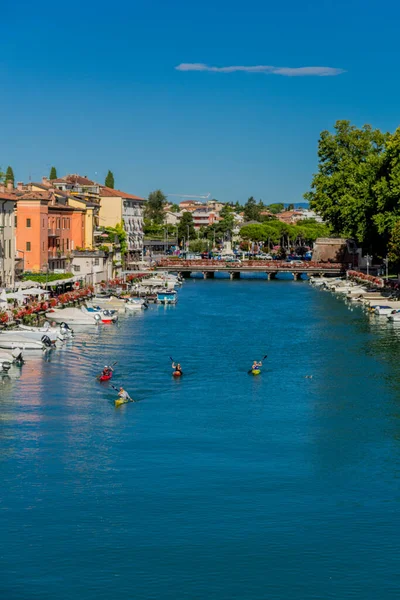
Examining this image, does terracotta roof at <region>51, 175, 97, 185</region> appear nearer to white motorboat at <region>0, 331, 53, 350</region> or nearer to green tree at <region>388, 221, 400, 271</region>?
green tree at <region>388, 221, 400, 271</region>

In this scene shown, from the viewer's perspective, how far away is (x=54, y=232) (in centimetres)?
11381

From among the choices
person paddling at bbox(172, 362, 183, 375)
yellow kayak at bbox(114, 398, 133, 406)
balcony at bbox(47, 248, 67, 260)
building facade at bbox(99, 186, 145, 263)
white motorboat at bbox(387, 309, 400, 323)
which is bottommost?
yellow kayak at bbox(114, 398, 133, 406)

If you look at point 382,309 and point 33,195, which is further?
point 33,195

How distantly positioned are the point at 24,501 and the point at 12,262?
59.6 meters

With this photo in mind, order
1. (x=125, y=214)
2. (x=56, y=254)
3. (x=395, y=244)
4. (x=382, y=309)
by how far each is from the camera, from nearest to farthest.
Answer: (x=382, y=309)
(x=395, y=244)
(x=56, y=254)
(x=125, y=214)

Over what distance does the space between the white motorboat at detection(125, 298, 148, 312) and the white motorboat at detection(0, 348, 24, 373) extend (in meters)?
38.5

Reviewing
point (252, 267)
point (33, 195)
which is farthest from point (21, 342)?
point (252, 267)

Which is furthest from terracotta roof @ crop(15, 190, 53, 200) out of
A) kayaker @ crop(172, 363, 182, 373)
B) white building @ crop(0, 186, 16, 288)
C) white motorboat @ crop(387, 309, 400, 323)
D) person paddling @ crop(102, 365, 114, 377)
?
person paddling @ crop(102, 365, 114, 377)

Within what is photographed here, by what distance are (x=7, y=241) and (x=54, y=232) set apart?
24486 mm

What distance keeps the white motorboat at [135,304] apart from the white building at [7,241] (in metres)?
12.4

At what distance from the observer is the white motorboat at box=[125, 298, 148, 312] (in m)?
99.4

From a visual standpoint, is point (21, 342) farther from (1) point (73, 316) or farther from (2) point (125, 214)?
(2) point (125, 214)

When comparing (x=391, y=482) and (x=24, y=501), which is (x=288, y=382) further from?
(x=24, y=501)

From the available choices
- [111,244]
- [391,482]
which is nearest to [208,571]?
[391,482]
